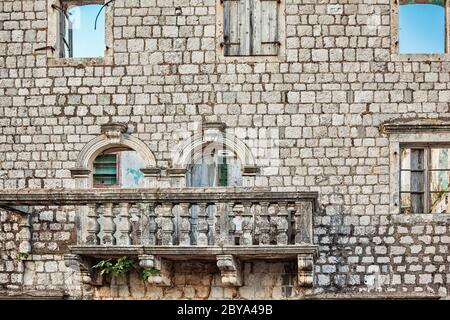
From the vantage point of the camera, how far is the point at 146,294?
18281 millimetres

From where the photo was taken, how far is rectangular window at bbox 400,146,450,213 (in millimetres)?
18328

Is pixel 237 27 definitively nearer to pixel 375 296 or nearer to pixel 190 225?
pixel 190 225

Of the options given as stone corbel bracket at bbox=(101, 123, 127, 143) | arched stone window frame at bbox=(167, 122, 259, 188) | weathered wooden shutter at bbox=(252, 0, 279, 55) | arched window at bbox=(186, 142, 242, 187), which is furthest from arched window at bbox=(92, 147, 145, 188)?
Result: weathered wooden shutter at bbox=(252, 0, 279, 55)

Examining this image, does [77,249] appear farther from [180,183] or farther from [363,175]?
[363,175]

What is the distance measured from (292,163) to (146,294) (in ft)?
9.50

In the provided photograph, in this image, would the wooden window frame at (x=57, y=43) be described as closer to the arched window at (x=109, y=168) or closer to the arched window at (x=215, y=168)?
the arched window at (x=109, y=168)

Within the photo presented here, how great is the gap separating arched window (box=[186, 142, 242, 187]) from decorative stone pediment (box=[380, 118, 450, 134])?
231 centimetres

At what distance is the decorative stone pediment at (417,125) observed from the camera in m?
18.2

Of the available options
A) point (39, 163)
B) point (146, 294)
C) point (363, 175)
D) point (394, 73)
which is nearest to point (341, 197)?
point (363, 175)

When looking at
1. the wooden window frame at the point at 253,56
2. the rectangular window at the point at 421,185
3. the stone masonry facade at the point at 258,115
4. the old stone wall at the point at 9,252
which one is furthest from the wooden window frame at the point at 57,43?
the rectangular window at the point at 421,185

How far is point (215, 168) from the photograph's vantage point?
18.9 metres

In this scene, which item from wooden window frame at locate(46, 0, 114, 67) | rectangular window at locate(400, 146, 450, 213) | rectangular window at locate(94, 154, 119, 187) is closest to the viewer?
rectangular window at locate(400, 146, 450, 213)

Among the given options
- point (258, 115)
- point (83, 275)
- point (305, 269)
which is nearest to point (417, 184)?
point (305, 269)

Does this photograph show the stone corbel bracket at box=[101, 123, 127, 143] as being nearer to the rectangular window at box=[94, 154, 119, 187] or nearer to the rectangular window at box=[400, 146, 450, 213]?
the rectangular window at box=[94, 154, 119, 187]
